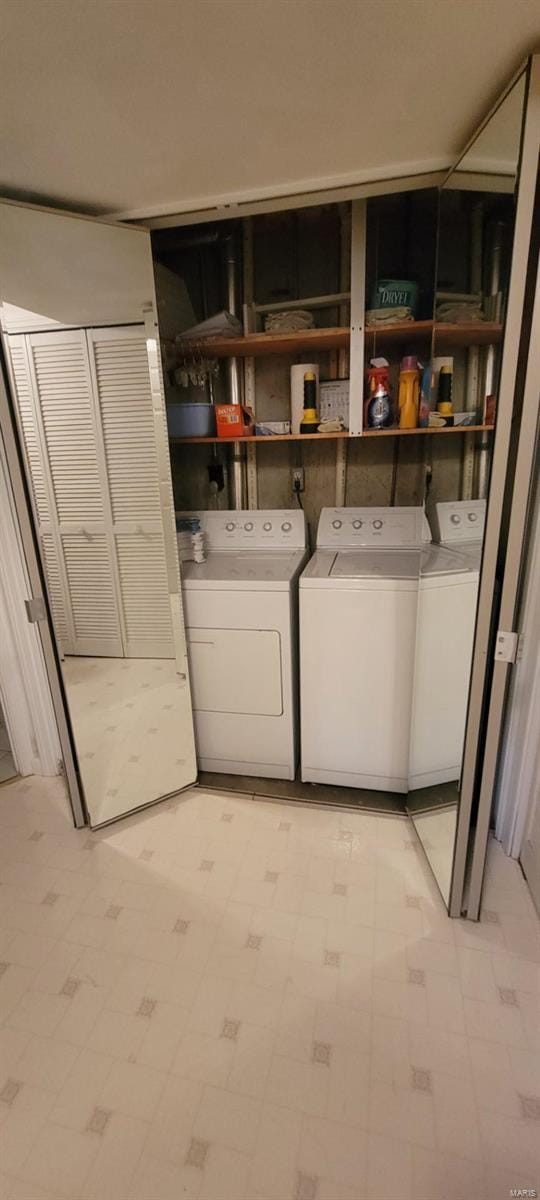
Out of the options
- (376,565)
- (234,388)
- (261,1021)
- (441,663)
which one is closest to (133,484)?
(234,388)

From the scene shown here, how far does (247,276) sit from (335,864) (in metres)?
2.57

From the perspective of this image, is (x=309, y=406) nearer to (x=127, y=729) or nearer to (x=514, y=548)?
(x=514, y=548)

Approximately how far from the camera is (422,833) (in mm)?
1901

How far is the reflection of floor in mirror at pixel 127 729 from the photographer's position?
2127mm

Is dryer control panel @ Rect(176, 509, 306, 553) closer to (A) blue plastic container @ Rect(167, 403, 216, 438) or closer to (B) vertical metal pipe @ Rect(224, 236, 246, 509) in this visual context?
(B) vertical metal pipe @ Rect(224, 236, 246, 509)

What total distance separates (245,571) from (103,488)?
0.69 metres

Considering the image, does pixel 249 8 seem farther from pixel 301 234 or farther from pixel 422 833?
pixel 422 833

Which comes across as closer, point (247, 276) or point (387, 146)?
point (387, 146)

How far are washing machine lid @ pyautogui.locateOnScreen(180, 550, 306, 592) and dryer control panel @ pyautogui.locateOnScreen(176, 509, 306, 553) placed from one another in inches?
1.7

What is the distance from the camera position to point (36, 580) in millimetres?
1720

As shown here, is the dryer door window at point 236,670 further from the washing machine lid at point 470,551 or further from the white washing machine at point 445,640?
the washing machine lid at point 470,551

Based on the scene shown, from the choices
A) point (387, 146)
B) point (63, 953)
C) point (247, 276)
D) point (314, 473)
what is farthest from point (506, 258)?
point (63, 953)

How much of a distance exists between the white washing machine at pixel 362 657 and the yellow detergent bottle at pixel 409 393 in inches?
15.4

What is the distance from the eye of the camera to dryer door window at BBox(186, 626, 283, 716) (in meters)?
2.08
